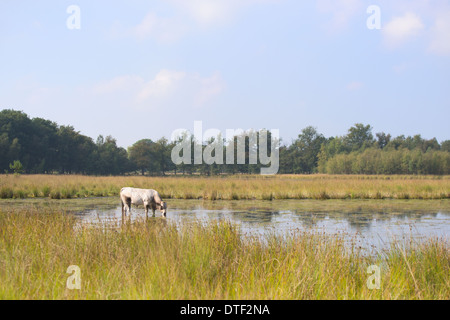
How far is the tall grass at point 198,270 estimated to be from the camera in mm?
4027

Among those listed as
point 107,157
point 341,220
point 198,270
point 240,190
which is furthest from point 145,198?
point 107,157

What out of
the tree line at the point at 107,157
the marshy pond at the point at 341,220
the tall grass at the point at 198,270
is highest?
the tree line at the point at 107,157

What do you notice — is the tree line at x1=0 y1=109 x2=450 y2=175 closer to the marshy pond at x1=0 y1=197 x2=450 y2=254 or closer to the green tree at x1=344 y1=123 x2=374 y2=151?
the green tree at x1=344 y1=123 x2=374 y2=151

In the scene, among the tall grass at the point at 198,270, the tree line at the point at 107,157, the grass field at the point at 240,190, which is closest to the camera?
the tall grass at the point at 198,270

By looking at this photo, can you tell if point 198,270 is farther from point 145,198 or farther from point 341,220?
point 341,220

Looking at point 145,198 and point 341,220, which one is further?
point 145,198

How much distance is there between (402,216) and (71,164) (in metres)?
57.7

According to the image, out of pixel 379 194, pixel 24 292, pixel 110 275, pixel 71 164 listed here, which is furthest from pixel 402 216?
pixel 71 164

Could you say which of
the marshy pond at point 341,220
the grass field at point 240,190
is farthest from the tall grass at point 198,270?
the grass field at point 240,190

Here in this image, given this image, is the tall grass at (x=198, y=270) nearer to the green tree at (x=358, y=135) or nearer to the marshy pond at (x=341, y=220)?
the marshy pond at (x=341, y=220)

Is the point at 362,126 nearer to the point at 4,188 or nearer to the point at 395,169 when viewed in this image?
the point at 395,169

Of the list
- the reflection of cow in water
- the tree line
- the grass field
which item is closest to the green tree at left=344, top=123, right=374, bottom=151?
the tree line

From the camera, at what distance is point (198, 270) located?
486 centimetres

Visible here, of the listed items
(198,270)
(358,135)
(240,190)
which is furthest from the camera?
(358,135)
